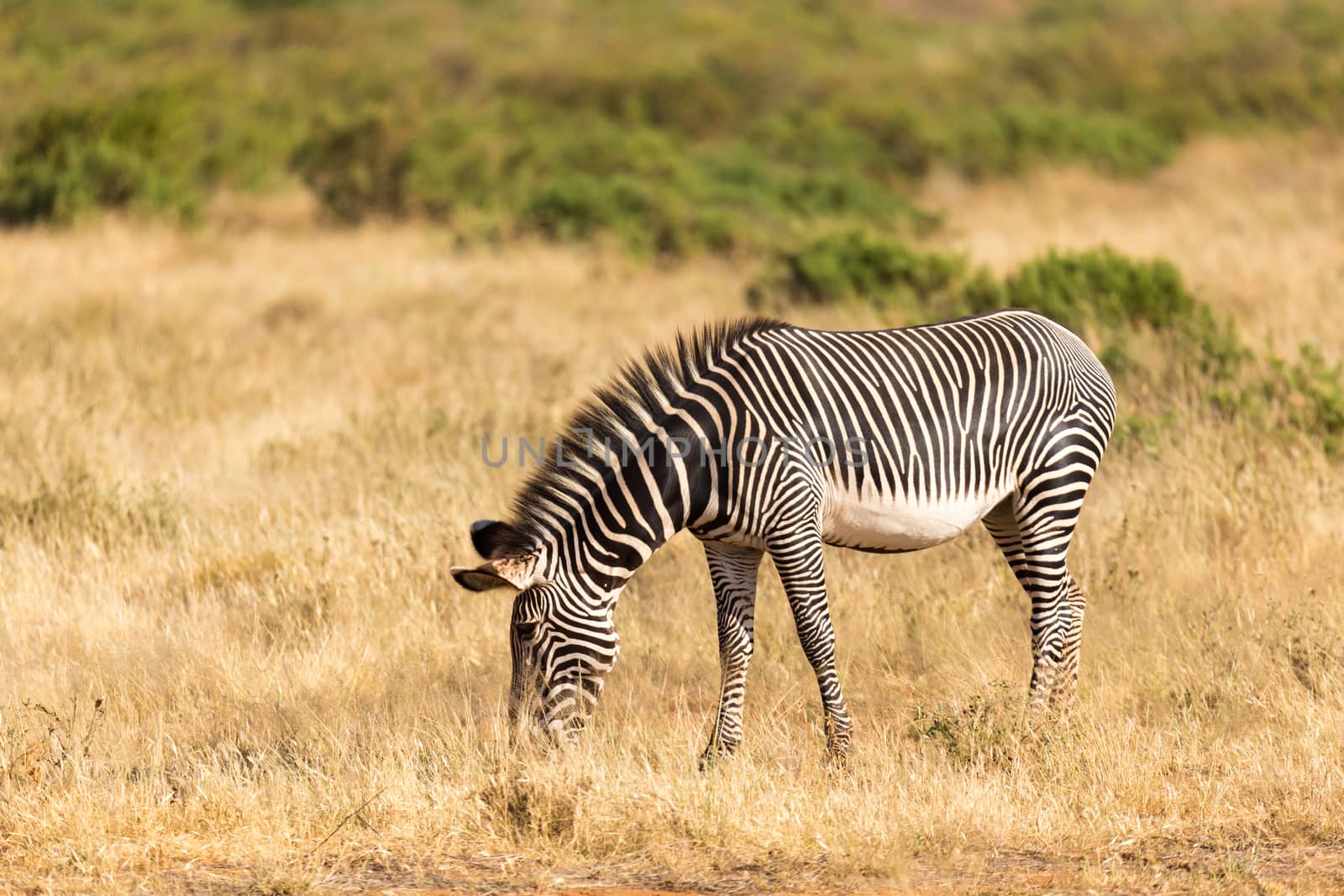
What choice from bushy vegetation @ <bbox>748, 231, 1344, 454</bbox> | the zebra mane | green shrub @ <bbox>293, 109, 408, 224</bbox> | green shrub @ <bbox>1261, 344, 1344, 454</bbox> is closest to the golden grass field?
green shrub @ <bbox>1261, 344, 1344, 454</bbox>

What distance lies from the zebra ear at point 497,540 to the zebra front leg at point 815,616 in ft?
3.24

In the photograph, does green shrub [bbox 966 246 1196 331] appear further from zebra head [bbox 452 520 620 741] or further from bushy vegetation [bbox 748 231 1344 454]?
zebra head [bbox 452 520 620 741]

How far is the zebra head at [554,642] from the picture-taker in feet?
16.8

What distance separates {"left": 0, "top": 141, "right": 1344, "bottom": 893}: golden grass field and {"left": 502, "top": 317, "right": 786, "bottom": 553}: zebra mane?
0.89m

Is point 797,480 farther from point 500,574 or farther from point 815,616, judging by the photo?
point 500,574

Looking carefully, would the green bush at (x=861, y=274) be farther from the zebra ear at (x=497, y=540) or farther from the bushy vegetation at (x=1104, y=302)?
the zebra ear at (x=497, y=540)

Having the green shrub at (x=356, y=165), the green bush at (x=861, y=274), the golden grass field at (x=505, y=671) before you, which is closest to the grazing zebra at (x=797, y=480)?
the golden grass field at (x=505, y=671)

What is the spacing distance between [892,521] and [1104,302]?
21.8ft

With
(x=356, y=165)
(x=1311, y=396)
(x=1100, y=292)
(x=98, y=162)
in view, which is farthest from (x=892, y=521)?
(x=356, y=165)

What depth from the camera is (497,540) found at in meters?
5.22

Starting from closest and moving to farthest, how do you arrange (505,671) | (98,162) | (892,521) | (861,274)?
(892,521) < (505,671) < (861,274) < (98,162)

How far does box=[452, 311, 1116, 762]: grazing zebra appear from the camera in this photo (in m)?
5.19

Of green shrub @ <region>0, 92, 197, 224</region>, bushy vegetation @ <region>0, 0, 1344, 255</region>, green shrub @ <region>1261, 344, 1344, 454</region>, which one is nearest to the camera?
green shrub @ <region>1261, 344, 1344, 454</region>

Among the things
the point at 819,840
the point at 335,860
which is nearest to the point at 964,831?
the point at 819,840
